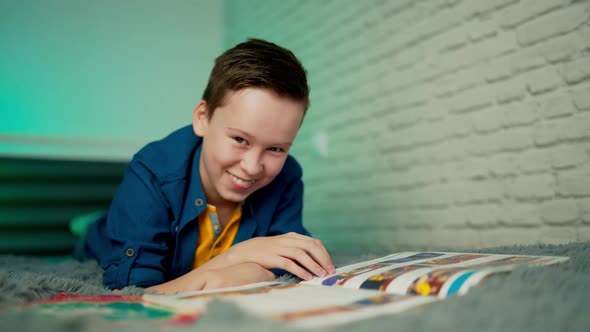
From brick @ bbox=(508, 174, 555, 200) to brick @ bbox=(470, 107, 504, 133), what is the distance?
0.18 meters

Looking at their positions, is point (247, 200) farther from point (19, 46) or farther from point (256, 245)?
point (19, 46)

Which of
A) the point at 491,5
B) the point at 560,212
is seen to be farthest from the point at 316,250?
the point at 491,5

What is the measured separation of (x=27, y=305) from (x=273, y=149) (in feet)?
1.90

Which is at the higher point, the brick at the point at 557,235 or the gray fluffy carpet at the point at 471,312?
the gray fluffy carpet at the point at 471,312

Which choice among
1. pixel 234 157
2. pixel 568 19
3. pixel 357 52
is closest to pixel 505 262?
pixel 234 157

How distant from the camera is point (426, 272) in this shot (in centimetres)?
67

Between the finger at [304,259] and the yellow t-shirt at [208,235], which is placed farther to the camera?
the yellow t-shirt at [208,235]

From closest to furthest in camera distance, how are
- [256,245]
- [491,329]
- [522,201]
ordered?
1. [491,329]
2. [256,245]
3. [522,201]

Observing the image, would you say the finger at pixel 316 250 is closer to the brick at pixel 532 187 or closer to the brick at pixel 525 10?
the brick at pixel 532 187

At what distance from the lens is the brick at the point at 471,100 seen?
1445 millimetres

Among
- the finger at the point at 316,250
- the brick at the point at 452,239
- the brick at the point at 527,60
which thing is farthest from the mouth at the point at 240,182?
the brick at the point at 527,60

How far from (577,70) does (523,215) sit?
0.43 m

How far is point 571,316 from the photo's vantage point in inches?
19.0

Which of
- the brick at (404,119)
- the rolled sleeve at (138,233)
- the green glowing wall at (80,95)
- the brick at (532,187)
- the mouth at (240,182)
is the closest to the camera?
the rolled sleeve at (138,233)
